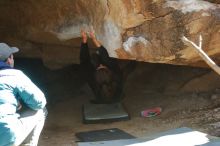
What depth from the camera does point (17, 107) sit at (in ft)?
12.9

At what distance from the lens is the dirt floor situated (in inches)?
213

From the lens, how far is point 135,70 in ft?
24.9

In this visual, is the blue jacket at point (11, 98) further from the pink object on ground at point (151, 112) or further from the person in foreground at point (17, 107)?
the pink object on ground at point (151, 112)

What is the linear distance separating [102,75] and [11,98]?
2.76 metres

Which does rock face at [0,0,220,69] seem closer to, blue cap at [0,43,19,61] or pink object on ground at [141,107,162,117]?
pink object on ground at [141,107,162,117]

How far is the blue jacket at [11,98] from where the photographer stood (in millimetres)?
3576

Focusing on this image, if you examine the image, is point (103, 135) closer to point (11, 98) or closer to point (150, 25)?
point (150, 25)

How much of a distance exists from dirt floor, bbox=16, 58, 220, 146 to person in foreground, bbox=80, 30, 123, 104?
0.28 metres

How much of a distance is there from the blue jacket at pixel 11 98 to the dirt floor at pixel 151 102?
133 cm

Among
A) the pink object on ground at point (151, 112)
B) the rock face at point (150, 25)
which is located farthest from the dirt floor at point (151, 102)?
the rock face at point (150, 25)

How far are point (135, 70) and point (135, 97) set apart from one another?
0.80 meters

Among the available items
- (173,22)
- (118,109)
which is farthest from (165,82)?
(173,22)

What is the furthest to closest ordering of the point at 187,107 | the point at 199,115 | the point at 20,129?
1. the point at 187,107
2. the point at 199,115
3. the point at 20,129

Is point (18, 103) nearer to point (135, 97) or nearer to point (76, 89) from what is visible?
point (135, 97)
